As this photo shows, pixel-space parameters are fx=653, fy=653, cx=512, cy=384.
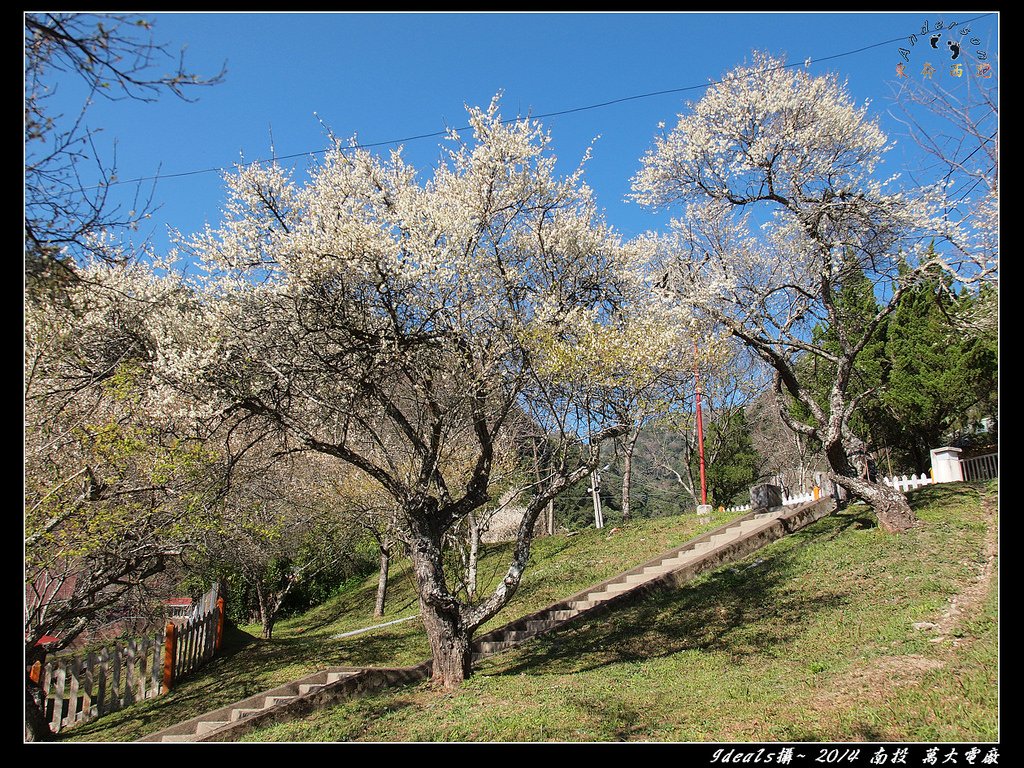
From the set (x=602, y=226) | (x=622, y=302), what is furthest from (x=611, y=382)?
(x=602, y=226)

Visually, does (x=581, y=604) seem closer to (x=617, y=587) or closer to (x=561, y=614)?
(x=561, y=614)

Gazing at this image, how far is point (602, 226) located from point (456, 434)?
397 centimetres

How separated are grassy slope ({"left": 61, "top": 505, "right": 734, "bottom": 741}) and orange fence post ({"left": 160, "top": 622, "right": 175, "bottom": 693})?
0.58 ft

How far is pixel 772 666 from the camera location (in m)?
7.87

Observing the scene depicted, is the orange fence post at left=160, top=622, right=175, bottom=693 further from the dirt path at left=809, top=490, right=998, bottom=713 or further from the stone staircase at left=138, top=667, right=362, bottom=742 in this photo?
the dirt path at left=809, top=490, right=998, bottom=713

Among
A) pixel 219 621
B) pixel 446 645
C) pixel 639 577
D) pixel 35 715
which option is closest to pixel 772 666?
pixel 446 645

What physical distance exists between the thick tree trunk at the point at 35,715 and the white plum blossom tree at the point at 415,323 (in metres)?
4.26

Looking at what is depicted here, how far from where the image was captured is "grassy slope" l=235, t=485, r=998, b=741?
19.6ft

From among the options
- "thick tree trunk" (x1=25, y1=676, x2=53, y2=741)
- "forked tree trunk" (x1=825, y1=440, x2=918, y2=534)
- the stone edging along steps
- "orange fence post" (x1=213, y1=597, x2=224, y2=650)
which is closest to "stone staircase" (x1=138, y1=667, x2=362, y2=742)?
the stone edging along steps

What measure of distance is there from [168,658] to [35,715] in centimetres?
319

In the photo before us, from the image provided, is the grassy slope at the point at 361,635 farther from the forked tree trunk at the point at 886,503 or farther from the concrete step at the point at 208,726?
the forked tree trunk at the point at 886,503

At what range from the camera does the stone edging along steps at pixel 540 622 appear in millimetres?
8320
